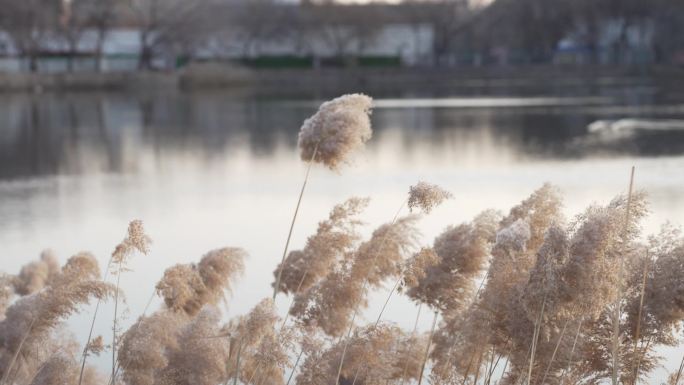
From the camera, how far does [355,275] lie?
136 inches

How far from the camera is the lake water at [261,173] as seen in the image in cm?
1109

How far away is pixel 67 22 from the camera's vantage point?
59.6 m

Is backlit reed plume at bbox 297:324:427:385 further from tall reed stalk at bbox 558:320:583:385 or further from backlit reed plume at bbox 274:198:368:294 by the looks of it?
tall reed stalk at bbox 558:320:583:385

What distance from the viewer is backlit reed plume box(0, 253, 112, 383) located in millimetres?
3342

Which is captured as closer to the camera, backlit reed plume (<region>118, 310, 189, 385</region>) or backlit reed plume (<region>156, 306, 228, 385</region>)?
backlit reed plume (<region>118, 310, 189, 385</region>)

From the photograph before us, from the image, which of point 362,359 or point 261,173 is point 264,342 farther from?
point 261,173

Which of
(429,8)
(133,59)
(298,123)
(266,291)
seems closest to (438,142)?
(298,123)

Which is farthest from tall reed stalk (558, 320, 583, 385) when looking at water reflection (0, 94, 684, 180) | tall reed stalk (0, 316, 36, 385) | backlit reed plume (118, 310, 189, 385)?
water reflection (0, 94, 684, 180)

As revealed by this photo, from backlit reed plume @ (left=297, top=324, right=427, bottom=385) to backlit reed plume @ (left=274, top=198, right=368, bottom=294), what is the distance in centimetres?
25

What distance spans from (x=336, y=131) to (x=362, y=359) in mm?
768

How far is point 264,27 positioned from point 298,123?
142 ft

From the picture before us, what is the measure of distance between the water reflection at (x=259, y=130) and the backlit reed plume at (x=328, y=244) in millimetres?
14240

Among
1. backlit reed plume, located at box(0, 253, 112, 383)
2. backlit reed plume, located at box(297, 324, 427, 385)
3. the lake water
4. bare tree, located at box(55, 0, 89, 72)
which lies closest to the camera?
backlit reed plume, located at box(0, 253, 112, 383)

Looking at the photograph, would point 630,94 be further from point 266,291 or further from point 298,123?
point 266,291
